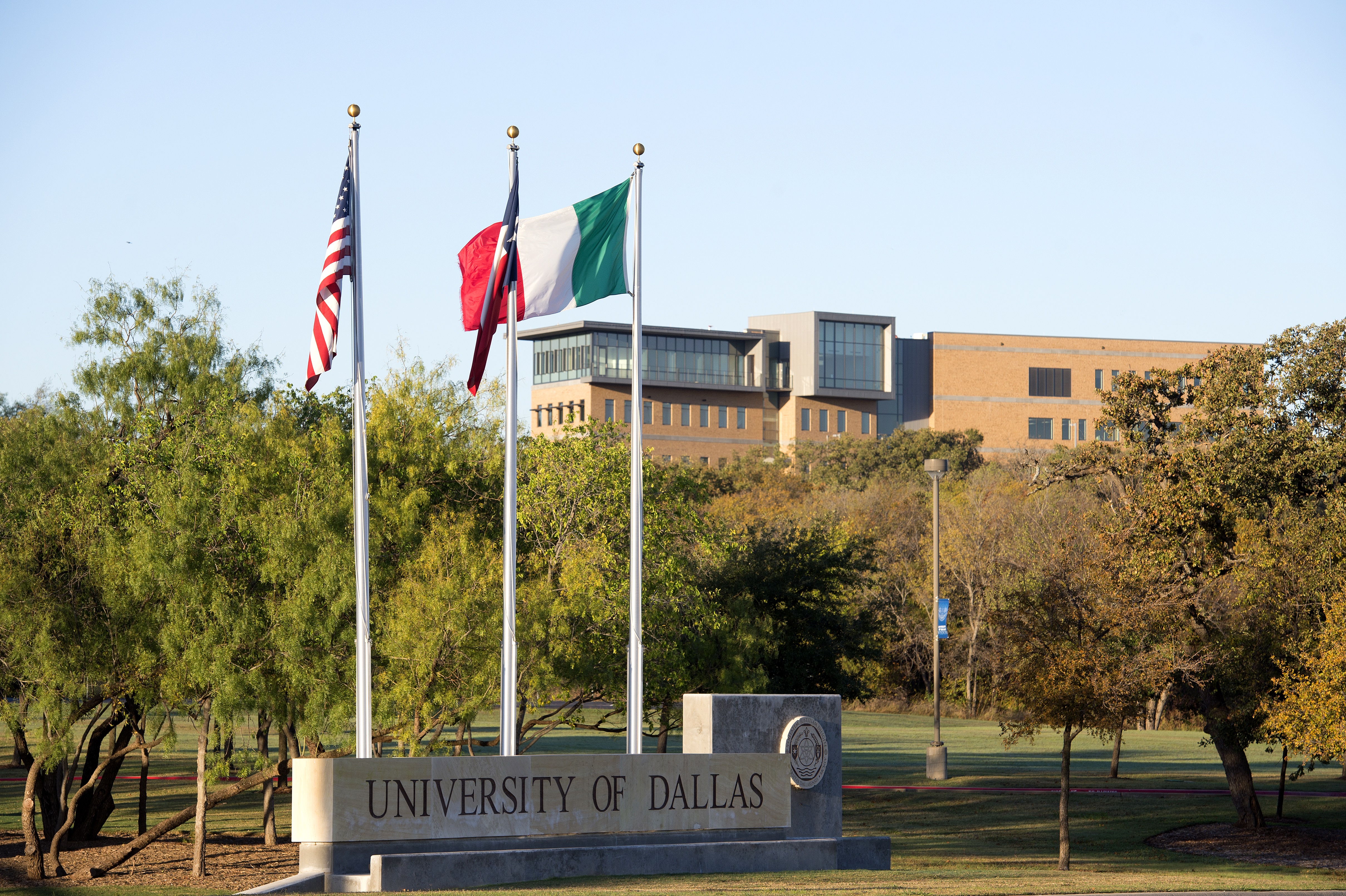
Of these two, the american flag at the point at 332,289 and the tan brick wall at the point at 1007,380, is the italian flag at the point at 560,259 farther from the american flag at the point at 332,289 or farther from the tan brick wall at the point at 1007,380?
the tan brick wall at the point at 1007,380

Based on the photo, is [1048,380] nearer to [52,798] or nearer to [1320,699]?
[1320,699]

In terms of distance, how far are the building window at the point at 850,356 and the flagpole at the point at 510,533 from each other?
96.5m

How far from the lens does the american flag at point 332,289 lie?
17766 millimetres

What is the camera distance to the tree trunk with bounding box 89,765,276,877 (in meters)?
24.4

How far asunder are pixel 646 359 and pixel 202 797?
86.1m

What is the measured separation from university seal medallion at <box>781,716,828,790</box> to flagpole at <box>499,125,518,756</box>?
12.2ft

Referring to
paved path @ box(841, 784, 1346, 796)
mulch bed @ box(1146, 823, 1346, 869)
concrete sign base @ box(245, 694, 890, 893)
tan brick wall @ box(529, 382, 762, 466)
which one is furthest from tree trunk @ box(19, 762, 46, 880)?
tan brick wall @ box(529, 382, 762, 466)

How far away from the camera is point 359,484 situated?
709 inches

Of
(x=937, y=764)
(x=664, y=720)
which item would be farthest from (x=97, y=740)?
(x=937, y=764)

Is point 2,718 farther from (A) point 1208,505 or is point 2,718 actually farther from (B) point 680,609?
(A) point 1208,505

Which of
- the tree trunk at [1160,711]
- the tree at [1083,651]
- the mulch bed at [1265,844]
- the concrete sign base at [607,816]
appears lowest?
the tree trunk at [1160,711]

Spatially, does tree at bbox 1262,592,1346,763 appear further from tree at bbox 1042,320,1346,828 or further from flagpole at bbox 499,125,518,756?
flagpole at bbox 499,125,518,756

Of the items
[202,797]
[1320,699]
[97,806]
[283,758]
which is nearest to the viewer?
[1320,699]

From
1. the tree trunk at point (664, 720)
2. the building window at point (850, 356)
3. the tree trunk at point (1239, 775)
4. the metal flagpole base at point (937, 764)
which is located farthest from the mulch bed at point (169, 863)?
the building window at point (850, 356)
